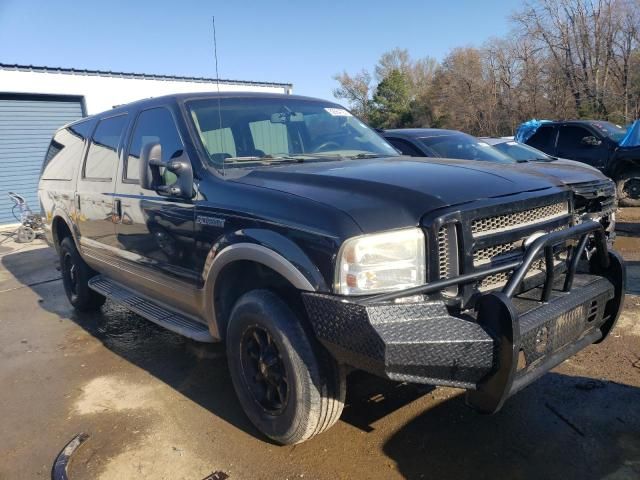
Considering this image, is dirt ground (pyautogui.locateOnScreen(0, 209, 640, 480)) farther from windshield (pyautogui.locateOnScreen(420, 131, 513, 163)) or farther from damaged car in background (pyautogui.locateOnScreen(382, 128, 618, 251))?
windshield (pyautogui.locateOnScreen(420, 131, 513, 163))

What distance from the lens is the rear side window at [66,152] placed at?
522cm

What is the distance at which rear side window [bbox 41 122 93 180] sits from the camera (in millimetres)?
5219

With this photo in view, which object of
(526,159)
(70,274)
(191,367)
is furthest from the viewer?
(526,159)

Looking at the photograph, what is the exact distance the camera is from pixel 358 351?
2.22 meters

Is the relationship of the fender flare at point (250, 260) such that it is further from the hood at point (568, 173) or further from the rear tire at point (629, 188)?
the rear tire at point (629, 188)

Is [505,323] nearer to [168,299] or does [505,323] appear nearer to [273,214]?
[273,214]

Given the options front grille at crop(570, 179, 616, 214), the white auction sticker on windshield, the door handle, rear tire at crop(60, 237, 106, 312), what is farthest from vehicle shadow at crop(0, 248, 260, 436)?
front grille at crop(570, 179, 616, 214)

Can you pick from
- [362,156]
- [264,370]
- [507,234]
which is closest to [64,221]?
[362,156]

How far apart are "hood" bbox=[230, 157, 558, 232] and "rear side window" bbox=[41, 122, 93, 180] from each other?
114 inches

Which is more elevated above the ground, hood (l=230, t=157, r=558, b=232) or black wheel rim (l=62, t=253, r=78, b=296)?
hood (l=230, t=157, r=558, b=232)

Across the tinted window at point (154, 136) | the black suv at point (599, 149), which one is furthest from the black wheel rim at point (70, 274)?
the black suv at point (599, 149)

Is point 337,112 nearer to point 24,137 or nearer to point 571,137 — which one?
point 571,137

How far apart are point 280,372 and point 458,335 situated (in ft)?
3.38

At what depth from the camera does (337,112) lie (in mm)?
4289
